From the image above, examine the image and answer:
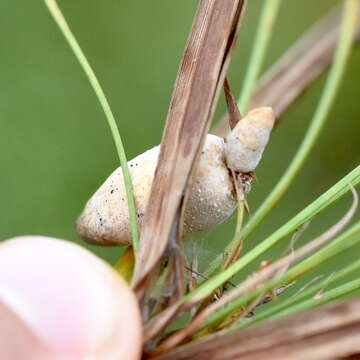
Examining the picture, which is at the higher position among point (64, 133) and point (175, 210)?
point (64, 133)

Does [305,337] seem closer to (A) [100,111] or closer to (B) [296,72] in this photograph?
(B) [296,72]

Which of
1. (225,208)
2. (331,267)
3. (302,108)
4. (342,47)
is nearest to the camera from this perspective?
(342,47)

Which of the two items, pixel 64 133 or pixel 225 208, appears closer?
pixel 225 208

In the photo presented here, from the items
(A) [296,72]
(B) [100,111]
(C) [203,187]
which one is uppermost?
(B) [100,111]

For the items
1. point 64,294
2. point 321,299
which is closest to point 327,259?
point 321,299

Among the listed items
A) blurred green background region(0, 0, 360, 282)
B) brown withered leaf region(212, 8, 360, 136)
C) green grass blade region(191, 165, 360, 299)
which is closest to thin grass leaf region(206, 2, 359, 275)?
green grass blade region(191, 165, 360, 299)

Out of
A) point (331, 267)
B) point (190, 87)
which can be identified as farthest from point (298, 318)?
point (331, 267)

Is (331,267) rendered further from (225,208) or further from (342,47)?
(342,47)
